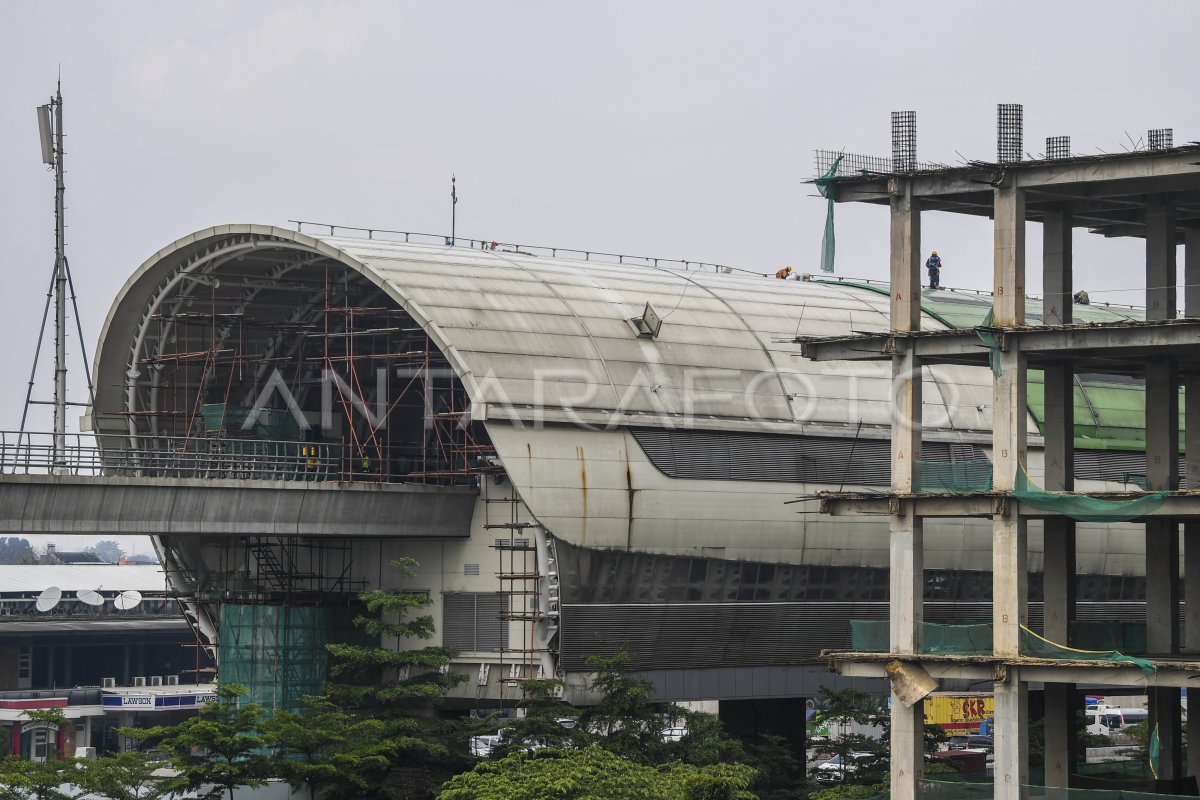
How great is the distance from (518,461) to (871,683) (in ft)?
68.2

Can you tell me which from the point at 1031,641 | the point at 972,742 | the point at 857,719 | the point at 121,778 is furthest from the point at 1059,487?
the point at 972,742

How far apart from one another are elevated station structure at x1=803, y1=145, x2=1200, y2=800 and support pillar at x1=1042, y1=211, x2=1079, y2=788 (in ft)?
Result: 0.17

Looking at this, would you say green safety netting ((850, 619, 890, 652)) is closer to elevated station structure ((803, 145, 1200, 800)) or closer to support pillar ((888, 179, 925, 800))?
support pillar ((888, 179, 925, 800))

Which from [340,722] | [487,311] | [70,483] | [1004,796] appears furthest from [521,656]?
[1004,796]

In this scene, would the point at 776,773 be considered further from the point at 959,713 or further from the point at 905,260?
the point at 959,713

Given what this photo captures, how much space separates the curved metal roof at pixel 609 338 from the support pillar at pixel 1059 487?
15.6 metres

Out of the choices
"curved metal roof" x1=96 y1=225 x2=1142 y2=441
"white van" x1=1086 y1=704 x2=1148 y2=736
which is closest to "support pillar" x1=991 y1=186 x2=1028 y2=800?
"curved metal roof" x1=96 y1=225 x2=1142 y2=441

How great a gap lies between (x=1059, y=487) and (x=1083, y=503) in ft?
17.4

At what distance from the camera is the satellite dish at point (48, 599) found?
458 ft

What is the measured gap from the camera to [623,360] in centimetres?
6906

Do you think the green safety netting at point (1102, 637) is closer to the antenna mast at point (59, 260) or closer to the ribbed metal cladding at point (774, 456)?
the ribbed metal cladding at point (774, 456)

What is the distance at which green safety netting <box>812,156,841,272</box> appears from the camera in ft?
181

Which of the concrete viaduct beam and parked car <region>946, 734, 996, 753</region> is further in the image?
parked car <region>946, 734, 996, 753</region>

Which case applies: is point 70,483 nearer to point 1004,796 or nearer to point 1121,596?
point 1004,796
